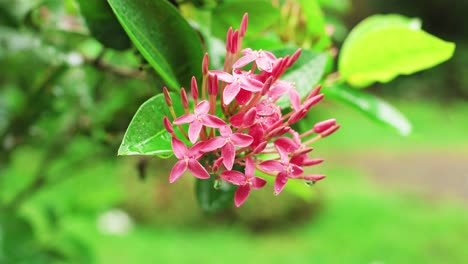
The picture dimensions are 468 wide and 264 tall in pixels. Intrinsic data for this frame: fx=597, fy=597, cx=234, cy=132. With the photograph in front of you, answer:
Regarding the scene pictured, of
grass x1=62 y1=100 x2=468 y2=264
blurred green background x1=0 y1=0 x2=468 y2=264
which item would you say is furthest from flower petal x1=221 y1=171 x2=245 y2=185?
grass x1=62 y1=100 x2=468 y2=264

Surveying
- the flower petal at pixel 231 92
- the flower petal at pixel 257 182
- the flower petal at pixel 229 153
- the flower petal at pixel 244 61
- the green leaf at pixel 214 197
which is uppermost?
the flower petal at pixel 244 61

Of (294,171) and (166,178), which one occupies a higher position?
(294,171)

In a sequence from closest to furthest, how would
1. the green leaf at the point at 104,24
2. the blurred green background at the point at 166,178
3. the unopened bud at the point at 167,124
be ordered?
the unopened bud at the point at 167,124 → the green leaf at the point at 104,24 → the blurred green background at the point at 166,178

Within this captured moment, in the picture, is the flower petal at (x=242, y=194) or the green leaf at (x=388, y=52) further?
the green leaf at (x=388, y=52)

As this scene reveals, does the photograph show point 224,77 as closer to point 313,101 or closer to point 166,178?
point 313,101

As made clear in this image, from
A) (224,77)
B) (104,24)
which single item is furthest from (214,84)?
(104,24)

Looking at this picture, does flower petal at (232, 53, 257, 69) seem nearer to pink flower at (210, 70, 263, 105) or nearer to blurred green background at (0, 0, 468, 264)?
pink flower at (210, 70, 263, 105)

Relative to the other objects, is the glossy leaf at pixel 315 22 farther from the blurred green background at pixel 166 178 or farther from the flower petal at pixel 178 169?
the flower petal at pixel 178 169

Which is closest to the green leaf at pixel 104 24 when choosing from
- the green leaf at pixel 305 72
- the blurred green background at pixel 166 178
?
the blurred green background at pixel 166 178
